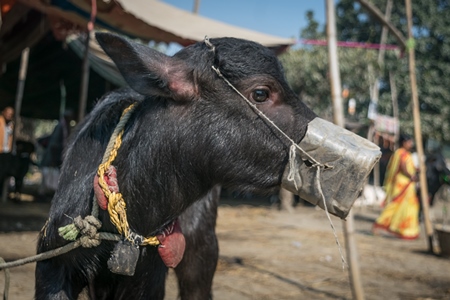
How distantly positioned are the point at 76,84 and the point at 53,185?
213 centimetres

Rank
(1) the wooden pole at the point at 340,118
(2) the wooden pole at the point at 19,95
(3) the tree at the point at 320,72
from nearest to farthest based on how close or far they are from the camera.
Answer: (1) the wooden pole at the point at 340,118 < (2) the wooden pole at the point at 19,95 < (3) the tree at the point at 320,72

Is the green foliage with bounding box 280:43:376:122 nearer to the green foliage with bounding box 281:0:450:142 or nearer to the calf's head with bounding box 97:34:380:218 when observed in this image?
the green foliage with bounding box 281:0:450:142

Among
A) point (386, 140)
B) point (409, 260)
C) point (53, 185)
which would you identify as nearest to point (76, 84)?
point (53, 185)

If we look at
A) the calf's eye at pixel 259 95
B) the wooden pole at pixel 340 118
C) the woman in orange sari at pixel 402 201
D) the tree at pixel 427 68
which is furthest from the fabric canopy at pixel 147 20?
the tree at pixel 427 68

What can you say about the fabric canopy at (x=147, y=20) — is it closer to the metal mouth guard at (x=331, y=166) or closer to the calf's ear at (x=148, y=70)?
the calf's ear at (x=148, y=70)

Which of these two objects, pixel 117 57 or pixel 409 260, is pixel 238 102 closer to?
pixel 117 57

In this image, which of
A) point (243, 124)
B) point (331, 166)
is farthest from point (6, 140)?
point (331, 166)

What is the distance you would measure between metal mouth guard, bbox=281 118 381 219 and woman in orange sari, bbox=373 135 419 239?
7510 mm

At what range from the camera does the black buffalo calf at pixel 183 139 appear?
1.93m

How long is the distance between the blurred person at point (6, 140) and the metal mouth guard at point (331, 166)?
24.5ft

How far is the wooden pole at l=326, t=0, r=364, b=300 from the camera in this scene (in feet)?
12.7

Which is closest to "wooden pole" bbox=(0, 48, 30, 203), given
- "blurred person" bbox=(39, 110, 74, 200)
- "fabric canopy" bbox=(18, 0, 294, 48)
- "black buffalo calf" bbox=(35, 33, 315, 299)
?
"blurred person" bbox=(39, 110, 74, 200)

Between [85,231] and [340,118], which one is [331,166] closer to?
[85,231]

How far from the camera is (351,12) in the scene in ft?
90.3
